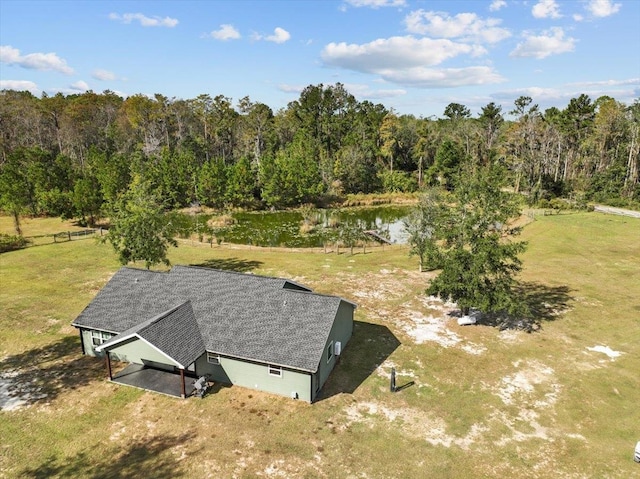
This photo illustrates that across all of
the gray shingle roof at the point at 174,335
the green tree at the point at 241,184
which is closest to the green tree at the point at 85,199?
the green tree at the point at 241,184

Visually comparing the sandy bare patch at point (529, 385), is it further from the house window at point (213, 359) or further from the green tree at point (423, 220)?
the house window at point (213, 359)

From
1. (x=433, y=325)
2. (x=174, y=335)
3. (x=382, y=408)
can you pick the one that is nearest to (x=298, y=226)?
(x=433, y=325)

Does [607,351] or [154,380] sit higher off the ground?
[154,380]

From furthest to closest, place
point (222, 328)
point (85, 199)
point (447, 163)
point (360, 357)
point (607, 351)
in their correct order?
point (447, 163), point (85, 199), point (607, 351), point (360, 357), point (222, 328)

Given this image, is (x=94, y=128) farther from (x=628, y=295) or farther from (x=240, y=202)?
(x=628, y=295)

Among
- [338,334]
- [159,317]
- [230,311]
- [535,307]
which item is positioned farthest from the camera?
A: [535,307]

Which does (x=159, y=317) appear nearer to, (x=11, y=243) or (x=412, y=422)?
(x=412, y=422)
